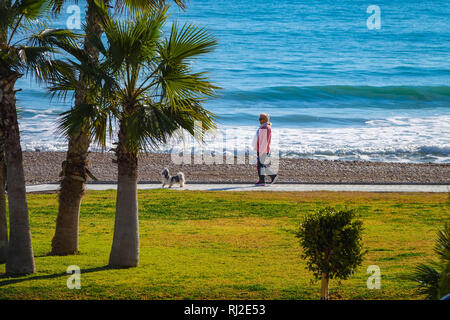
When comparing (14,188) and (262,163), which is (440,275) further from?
(262,163)

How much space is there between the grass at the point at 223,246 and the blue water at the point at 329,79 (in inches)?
110

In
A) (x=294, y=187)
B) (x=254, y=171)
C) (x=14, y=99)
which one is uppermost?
(x=14, y=99)

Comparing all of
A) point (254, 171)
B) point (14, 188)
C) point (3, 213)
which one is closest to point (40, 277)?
point (14, 188)

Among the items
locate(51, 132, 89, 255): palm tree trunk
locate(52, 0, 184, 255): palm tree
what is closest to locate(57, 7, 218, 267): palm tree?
locate(52, 0, 184, 255): palm tree

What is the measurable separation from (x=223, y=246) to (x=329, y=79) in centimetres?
4713

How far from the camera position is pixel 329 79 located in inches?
2191

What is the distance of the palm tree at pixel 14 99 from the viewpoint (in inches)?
320

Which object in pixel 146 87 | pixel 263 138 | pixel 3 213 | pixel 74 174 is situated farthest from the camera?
pixel 263 138

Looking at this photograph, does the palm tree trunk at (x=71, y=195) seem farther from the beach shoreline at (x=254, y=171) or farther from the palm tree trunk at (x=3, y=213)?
the beach shoreline at (x=254, y=171)

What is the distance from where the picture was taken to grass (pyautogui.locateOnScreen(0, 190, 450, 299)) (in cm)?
757

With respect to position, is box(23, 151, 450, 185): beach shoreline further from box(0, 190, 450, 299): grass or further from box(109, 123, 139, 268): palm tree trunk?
box(109, 123, 139, 268): palm tree trunk

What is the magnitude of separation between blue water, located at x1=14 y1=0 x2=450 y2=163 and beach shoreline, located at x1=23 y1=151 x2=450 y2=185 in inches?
106

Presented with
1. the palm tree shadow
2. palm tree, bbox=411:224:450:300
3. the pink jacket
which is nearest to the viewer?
palm tree, bbox=411:224:450:300
